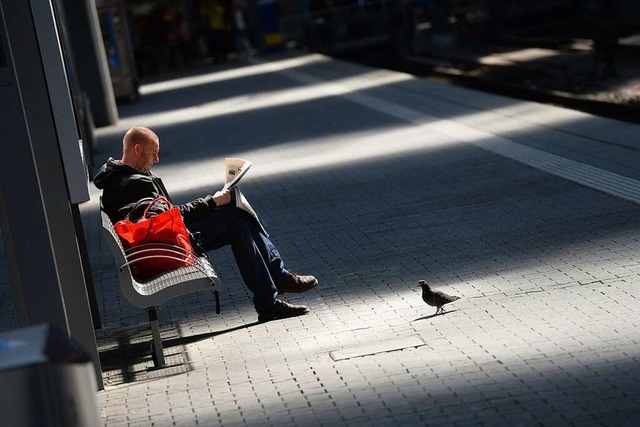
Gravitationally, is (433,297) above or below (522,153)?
above

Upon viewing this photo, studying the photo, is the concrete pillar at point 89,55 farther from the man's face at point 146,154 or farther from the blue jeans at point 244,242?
the man's face at point 146,154

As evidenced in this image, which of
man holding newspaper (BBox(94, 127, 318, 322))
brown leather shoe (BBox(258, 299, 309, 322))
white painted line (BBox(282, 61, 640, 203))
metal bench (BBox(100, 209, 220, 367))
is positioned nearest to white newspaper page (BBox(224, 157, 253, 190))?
man holding newspaper (BBox(94, 127, 318, 322))

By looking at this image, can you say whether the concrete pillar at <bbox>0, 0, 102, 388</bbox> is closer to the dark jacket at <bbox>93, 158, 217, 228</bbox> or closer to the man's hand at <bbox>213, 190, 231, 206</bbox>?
the dark jacket at <bbox>93, 158, 217, 228</bbox>

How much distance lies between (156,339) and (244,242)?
2.99ft

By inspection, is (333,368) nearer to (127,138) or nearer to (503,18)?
(127,138)

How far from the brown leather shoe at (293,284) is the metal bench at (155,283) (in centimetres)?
86

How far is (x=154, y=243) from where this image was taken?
8102mm

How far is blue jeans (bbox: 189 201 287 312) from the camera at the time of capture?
28.0 ft

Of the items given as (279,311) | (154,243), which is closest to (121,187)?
(154,243)

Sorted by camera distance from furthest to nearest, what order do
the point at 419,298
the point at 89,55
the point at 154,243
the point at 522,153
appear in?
the point at 89,55 < the point at 522,153 < the point at 419,298 < the point at 154,243

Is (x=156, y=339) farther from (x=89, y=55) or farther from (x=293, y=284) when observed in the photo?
(x=89, y=55)

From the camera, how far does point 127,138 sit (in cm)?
836

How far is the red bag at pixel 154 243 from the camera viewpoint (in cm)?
806

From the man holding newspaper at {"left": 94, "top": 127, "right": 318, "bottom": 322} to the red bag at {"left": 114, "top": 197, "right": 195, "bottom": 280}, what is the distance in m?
0.25
